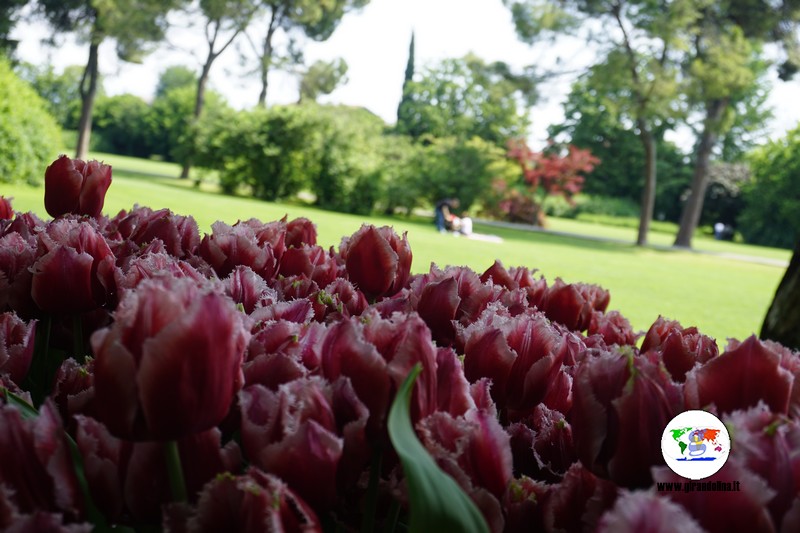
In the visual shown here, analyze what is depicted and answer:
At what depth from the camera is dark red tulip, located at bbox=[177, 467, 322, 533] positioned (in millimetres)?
548

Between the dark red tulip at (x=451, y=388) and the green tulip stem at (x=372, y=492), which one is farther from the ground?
the dark red tulip at (x=451, y=388)

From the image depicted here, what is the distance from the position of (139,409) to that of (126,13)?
33014 millimetres

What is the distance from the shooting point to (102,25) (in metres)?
30.2

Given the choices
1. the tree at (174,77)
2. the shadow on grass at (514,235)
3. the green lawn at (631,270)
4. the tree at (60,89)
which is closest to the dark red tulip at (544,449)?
the green lawn at (631,270)

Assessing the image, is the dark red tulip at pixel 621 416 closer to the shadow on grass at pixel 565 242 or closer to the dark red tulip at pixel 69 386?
the dark red tulip at pixel 69 386

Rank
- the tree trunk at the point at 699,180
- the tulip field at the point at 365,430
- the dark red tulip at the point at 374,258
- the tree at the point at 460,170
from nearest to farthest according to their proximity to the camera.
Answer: the tulip field at the point at 365,430, the dark red tulip at the point at 374,258, the tree trunk at the point at 699,180, the tree at the point at 460,170

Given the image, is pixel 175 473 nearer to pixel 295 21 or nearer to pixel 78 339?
pixel 78 339

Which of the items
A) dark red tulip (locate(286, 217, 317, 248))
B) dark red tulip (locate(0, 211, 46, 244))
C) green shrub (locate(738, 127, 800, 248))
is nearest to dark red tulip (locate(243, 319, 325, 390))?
dark red tulip (locate(0, 211, 46, 244))

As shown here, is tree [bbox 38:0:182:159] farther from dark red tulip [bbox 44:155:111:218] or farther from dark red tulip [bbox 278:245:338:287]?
dark red tulip [bbox 278:245:338:287]

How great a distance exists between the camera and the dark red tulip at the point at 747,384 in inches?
28.2

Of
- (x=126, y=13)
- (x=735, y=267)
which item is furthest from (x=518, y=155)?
(x=126, y=13)

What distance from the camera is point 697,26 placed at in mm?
24188

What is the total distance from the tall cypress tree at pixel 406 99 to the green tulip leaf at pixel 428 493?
62.7 meters

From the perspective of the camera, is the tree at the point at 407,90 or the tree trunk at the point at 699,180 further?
the tree at the point at 407,90
